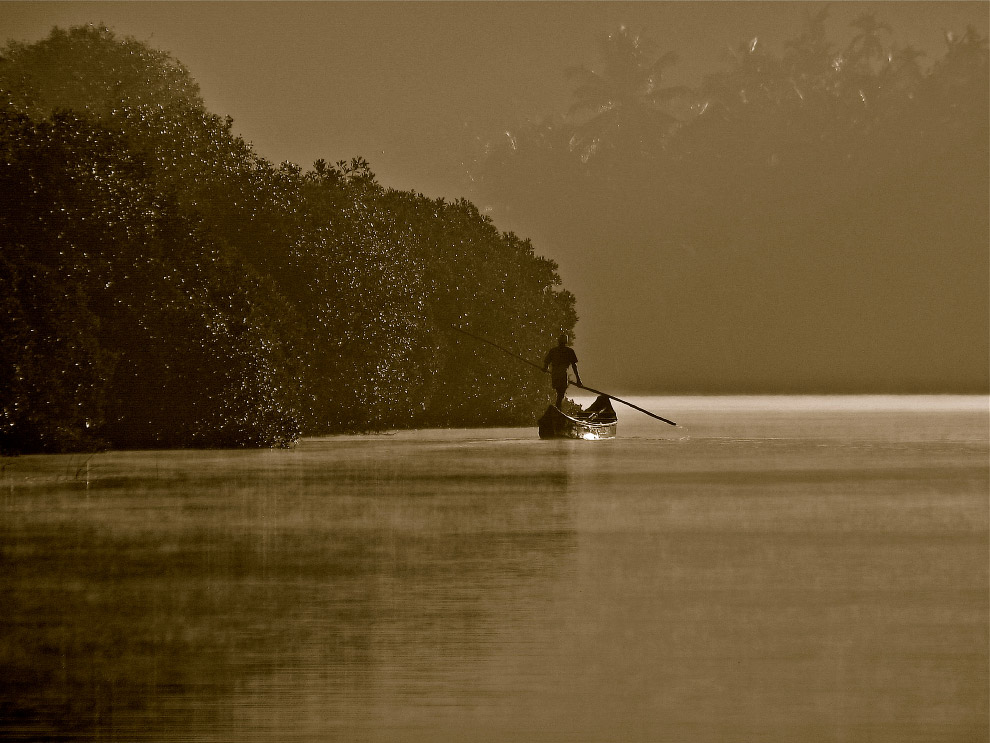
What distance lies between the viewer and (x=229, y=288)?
31.9 m

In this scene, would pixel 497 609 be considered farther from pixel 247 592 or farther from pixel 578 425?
pixel 578 425

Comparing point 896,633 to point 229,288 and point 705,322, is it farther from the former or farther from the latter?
point 705,322

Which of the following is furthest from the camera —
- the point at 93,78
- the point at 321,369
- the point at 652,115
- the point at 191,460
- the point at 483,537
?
the point at 652,115

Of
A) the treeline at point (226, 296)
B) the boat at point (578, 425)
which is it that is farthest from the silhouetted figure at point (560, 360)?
the treeline at point (226, 296)

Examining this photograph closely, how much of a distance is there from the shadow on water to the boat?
1222 centimetres

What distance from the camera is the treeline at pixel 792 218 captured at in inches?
3479

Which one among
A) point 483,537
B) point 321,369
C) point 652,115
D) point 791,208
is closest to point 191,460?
point 321,369

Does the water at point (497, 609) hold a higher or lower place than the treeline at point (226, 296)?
lower

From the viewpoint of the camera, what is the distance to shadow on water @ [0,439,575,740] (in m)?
7.73

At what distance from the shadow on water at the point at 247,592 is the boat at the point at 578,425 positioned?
12216mm

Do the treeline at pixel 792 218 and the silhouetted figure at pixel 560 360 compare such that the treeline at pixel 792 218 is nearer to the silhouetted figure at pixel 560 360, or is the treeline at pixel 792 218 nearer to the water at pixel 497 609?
the silhouetted figure at pixel 560 360

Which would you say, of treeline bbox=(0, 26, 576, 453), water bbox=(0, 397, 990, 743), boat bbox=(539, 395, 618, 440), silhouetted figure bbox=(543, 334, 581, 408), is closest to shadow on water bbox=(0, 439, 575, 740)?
water bbox=(0, 397, 990, 743)

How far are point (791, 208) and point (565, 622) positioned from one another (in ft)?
297

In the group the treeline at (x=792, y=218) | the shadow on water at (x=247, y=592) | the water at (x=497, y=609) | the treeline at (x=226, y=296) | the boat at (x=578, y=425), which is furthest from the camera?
the treeline at (x=792, y=218)
